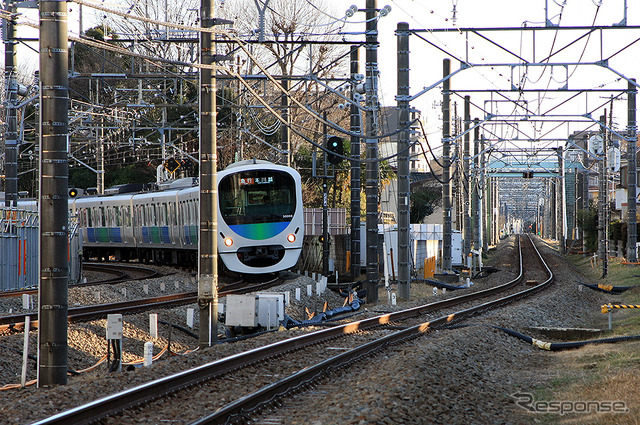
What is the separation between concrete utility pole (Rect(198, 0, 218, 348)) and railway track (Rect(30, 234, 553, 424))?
1.54 meters

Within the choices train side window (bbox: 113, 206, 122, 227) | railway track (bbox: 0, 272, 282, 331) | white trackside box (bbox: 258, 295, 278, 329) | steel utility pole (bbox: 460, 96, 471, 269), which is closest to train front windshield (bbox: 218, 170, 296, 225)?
railway track (bbox: 0, 272, 282, 331)

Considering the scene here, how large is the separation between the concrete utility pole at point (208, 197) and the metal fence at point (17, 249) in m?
7.77

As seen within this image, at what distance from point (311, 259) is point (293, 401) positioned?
24.9m

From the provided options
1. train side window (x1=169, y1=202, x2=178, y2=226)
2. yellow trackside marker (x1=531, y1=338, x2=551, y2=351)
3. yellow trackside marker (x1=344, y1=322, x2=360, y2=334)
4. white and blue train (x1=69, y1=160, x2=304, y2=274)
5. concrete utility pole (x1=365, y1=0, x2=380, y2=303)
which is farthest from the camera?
train side window (x1=169, y1=202, x2=178, y2=226)

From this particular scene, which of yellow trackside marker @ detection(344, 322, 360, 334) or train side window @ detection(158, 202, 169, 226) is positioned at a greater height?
train side window @ detection(158, 202, 169, 226)

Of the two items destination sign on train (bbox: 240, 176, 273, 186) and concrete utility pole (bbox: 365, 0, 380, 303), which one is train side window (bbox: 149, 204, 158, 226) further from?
concrete utility pole (bbox: 365, 0, 380, 303)

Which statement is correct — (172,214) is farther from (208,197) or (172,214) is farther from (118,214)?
(208,197)

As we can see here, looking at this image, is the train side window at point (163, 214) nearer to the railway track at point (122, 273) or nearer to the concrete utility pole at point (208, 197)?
the railway track at point (122, 273)

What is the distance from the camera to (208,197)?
1255 centimetres

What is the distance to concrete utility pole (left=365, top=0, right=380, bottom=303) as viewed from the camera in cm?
1853

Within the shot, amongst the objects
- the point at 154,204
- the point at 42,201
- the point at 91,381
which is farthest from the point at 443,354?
the point at 154,204

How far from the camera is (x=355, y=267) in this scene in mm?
26219

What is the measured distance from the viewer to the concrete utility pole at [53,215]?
8977mm

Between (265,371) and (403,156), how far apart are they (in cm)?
1104
